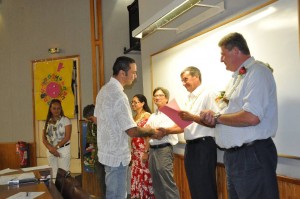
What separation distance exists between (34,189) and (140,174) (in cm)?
197

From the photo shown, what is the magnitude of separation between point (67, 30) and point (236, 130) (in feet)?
15.9

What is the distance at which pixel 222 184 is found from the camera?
2916 millimetres

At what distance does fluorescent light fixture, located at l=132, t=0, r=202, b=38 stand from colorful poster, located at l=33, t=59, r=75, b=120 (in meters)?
2.91

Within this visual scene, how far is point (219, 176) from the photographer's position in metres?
2.95

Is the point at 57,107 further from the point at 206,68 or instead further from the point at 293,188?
the point at 293,188

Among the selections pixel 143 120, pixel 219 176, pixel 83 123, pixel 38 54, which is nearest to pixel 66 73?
pixel 38 54

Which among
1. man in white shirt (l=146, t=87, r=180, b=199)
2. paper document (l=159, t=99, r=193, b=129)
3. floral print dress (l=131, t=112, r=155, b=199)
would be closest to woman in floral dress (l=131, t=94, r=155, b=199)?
floral print dress (l=131, t=112, r=155, b=199)

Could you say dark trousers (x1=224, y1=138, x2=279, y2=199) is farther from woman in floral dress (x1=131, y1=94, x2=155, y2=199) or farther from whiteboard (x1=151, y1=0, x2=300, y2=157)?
woman in floral dress (x1=131, y1=94, x2=155, y2=199)

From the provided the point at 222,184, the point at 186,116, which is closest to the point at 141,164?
the point at 222,184

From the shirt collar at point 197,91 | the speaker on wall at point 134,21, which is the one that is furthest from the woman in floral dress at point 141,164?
the speaker on wall at point 134,21

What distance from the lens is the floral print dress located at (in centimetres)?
389

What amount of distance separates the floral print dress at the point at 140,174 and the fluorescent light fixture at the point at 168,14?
3.87 feet

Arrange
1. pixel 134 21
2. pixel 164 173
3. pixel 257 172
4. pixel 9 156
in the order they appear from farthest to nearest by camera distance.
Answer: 1. pixel 9 156
2. pixel 134 21
3. pixel 164 173
4. pixel 257 172

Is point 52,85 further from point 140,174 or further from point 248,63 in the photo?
point 248,63
